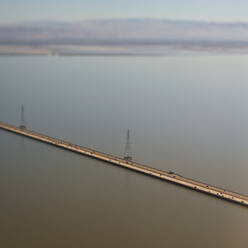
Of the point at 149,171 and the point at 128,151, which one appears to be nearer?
the point at 149,171

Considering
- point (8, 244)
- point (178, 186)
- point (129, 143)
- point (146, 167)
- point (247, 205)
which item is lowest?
point (8, 244)

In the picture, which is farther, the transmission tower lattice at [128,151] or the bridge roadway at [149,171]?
the transmission tower lattice at [128,151]

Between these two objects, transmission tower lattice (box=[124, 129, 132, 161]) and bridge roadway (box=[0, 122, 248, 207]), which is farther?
transmission tower lattice (box=[124, 129, 132, 161])

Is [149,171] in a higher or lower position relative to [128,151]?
lower

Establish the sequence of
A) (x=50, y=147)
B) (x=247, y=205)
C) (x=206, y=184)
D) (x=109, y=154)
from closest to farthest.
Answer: (x=247, y=205) < (x=206, y=184) < (x=109, y=154) < (x=50, y=147)

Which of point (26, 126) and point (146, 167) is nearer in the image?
point (146, 167)

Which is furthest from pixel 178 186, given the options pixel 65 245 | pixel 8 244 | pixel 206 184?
pixel 8 244

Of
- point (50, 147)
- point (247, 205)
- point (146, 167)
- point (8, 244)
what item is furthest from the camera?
point (50, 147)

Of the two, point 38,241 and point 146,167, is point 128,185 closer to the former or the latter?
point 146,167
